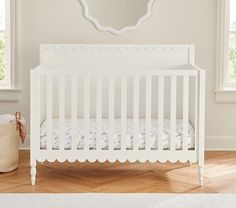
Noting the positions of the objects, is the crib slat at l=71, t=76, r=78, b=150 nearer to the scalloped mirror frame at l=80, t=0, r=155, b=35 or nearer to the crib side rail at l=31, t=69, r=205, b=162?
the crib side rail at l=31, t=69, r=205, b=162

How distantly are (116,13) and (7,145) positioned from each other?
51.8 inches

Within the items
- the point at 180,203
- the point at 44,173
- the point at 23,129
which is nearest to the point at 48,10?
the point at 23,129

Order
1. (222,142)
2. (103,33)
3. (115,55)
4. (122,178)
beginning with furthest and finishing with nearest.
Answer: (222,142)
(103,33)
(115,55)
(122,178)

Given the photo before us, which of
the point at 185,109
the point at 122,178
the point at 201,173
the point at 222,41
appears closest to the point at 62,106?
the point at 122,178

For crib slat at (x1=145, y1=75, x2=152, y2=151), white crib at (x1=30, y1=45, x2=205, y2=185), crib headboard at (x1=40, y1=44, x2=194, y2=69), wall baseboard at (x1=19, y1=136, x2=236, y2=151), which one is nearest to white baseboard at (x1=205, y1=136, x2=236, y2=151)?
wall baseboard at (x1=19, y1=136, x2=236, y2=151)

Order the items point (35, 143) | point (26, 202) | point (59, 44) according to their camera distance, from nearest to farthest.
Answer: point (26, 202)
point (35, 143)
point (59, 44)

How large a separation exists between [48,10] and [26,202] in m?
1.78

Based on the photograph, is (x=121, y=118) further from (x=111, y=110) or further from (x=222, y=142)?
(x=222, y=142)

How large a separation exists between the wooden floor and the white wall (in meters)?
0.80

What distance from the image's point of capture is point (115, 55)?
166 inches

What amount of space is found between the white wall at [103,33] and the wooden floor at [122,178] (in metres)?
0.80

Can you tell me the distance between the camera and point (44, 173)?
373 centimetres

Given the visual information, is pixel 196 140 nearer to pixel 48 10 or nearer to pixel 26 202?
pixel 26 202

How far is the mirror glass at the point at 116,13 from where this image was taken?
14.1ft
